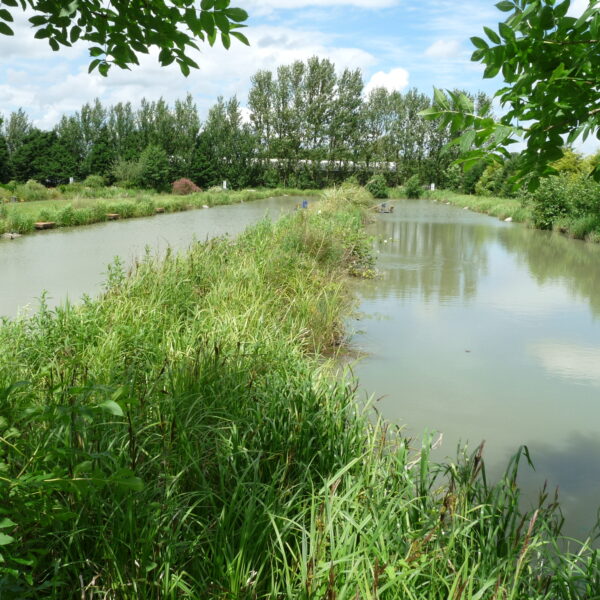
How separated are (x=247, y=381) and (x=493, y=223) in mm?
18678

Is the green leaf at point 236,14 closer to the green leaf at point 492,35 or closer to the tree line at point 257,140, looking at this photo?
the green leaf at point 492,35

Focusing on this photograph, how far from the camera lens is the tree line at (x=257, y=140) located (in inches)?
1363

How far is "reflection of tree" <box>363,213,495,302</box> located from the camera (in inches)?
320

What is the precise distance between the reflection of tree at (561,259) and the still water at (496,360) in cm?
5

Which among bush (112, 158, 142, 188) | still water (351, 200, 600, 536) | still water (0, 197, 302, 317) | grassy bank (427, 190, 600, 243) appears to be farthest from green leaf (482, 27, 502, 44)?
bush (112, 158, 142, 188)

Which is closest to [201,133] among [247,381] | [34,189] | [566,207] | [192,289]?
[34,189]

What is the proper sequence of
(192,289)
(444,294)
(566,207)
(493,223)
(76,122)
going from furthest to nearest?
(76,122), (493,223), (566,207), (444,294), (192,289)

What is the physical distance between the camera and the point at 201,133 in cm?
3859

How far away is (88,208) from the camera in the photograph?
656 inches

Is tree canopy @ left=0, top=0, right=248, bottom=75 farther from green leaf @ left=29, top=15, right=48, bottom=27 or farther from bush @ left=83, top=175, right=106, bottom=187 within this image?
bush @ left=83, top=175, right=106, bottom=187

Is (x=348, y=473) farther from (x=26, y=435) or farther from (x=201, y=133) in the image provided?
(x=201, y=133)

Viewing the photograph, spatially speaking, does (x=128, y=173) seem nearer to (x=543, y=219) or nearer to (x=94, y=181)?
(x=94, y=181)

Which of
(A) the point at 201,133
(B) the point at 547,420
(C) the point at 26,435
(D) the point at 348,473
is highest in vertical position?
(A) the point at 201,133

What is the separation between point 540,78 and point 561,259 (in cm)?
1037
